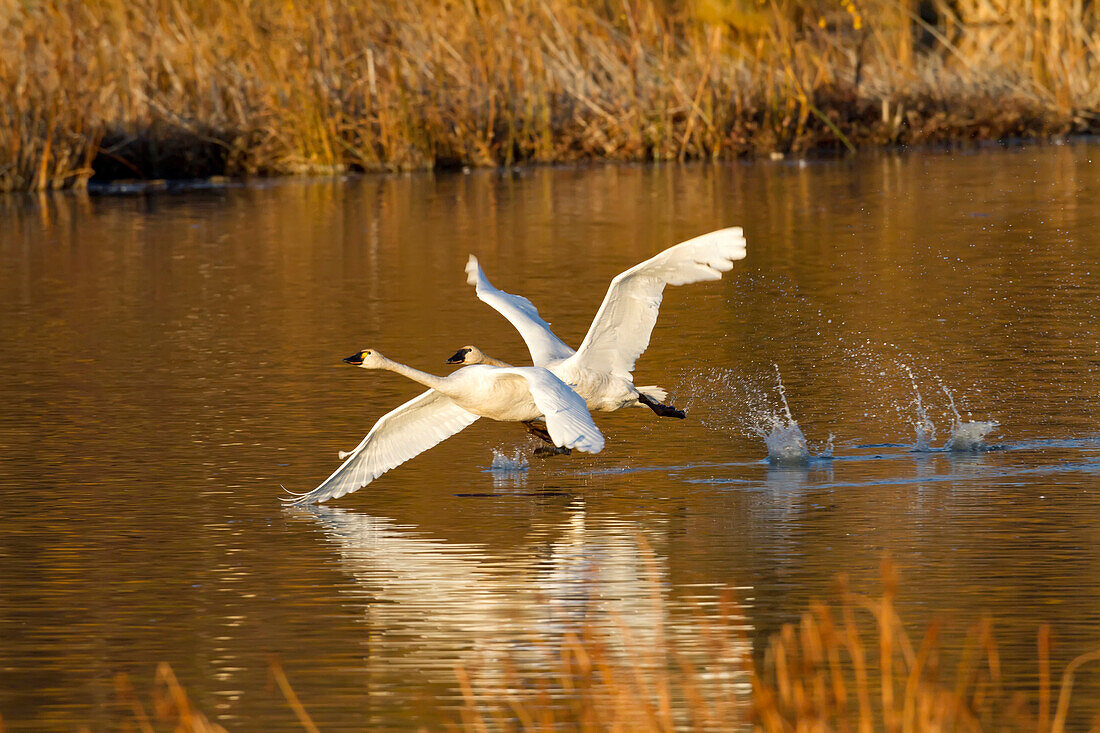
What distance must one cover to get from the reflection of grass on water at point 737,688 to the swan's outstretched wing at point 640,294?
272 centimetres

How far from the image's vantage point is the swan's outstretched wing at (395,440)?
30.1ft

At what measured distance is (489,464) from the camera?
10148 mm

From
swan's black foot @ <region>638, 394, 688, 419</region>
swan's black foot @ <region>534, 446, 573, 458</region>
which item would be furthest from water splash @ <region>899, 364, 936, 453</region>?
swan's black foot @ <region>534, 446, 573, 458</region>

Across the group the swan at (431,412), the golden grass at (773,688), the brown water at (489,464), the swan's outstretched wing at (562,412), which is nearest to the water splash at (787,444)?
the brown water at (489,464)

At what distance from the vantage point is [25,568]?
799 cm

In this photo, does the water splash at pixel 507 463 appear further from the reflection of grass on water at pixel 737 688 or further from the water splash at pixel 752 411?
the reflection of grass on water at pixel 737 688

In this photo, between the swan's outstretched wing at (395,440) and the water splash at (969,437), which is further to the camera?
the water splash at (969,437)

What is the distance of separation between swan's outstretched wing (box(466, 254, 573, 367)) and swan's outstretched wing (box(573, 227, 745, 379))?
1.00ft

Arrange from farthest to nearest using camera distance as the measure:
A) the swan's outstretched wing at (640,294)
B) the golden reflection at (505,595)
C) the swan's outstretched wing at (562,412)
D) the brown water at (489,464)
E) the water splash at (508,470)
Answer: the water splash at (508,470) → the swan's outstretched wing at (640,294) → the swan's outstretched wing at (562,412) → the brown water at (489,464) → the golden reflection at (505,595)

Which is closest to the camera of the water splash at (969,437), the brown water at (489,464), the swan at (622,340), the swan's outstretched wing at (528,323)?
the brown water at (489,464)

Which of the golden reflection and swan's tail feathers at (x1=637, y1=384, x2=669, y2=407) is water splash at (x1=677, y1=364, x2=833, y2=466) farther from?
the golden reflection

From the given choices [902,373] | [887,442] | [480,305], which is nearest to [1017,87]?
[480,305]

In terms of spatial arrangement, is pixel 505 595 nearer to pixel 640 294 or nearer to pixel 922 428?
pixel 640 294

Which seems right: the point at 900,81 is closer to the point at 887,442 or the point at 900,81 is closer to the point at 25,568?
the point at 887,442
